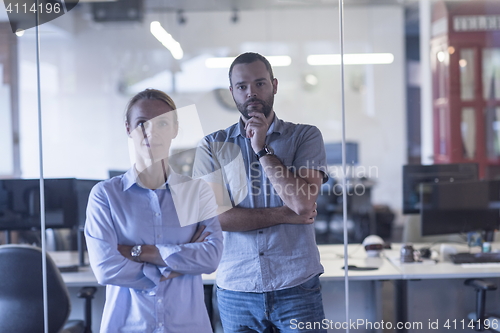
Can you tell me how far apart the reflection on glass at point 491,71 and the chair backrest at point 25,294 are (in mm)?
5960

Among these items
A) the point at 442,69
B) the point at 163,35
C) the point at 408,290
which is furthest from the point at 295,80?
the point at 408,290

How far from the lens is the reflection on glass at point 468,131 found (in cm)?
625

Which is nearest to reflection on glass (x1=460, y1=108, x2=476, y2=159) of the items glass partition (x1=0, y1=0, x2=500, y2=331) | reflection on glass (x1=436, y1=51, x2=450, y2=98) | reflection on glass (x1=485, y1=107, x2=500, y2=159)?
glass partition (x1=0, y1=0, x2=500, y2=331)

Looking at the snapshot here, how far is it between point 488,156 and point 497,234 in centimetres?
295

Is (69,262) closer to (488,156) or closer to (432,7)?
(488,156)

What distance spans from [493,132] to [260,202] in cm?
536

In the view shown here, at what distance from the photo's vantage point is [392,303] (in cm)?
279

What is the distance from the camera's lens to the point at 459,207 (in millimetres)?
3326

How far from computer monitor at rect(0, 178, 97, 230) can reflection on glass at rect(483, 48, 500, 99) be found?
5686 mm

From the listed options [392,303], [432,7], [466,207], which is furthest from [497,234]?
[432,7]

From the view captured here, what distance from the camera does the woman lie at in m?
1.63

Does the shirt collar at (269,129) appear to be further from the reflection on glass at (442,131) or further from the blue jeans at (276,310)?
the reflection on glass at (442,131)


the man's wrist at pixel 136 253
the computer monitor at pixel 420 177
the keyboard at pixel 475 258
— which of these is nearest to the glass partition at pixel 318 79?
the computer monitor at pixel 420 177

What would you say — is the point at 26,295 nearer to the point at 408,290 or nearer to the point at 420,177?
the point at 408,290
